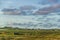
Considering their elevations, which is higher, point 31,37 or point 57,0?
point 57,0

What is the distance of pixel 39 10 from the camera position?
6.42 meters

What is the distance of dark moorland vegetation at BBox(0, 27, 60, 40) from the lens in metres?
6.33

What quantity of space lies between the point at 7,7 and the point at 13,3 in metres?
0.13

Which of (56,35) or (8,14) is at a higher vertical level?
(8,14)

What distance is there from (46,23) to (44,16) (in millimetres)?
137

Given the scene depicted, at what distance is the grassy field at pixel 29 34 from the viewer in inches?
249

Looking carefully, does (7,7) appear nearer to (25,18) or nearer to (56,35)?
(25,18)

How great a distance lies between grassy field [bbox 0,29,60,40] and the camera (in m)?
6.33

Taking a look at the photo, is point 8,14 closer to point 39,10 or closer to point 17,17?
point 17,17

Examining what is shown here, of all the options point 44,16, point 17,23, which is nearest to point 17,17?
point 17,23

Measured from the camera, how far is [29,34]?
6367 mm

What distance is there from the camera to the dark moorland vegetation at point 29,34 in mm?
6332

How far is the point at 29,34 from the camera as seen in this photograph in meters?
6.37

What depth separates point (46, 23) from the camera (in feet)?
21.0
